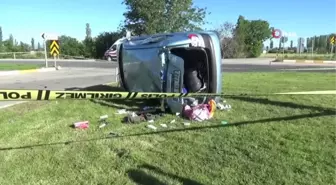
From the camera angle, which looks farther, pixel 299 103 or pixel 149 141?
pixel 299 103

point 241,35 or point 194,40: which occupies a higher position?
point 241,35

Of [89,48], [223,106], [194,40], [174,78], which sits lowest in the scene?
[223,106]

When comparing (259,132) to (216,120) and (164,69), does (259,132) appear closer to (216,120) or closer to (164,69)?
(216,120)

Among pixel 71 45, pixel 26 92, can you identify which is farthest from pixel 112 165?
pixel 71 45

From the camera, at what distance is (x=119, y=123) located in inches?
265

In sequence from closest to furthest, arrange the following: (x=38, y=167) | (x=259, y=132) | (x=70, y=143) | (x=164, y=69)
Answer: (x=38, y=167) < (x=70, y=143) < (x=259, y=132) < (x=164, y=69)

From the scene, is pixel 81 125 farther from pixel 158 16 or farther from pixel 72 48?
pixel 72 48

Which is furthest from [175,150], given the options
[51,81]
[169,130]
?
[51,81]

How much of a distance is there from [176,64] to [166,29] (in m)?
35.8

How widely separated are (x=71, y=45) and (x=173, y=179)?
50.7 metres

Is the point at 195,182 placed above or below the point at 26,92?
below

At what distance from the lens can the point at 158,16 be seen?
4259cm

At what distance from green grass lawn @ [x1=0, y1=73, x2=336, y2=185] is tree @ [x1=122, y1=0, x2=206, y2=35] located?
3581 cm

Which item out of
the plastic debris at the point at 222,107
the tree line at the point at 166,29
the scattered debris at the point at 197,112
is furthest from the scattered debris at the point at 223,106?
the tree line at the point at 166,29
